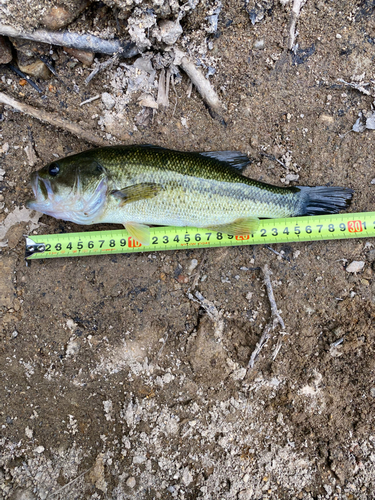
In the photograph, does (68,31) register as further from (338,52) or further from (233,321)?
(233,321)

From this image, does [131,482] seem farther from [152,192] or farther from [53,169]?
[53,169]

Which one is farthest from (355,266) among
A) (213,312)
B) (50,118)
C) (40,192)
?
(50,118)

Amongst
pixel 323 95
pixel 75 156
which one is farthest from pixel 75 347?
pixel 323 95

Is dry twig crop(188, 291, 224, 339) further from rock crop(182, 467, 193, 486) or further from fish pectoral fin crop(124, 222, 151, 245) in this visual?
rock crop(182, 467, 193, 486)

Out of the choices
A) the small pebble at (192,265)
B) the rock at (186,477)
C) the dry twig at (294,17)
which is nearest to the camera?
the rock at (186,477)

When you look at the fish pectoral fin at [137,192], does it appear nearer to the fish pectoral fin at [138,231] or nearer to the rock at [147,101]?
the fish pectoral fin at [138,231]

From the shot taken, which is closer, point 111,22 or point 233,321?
point 111,22

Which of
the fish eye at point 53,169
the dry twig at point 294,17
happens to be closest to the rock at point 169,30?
the dry twig at point 294,17
